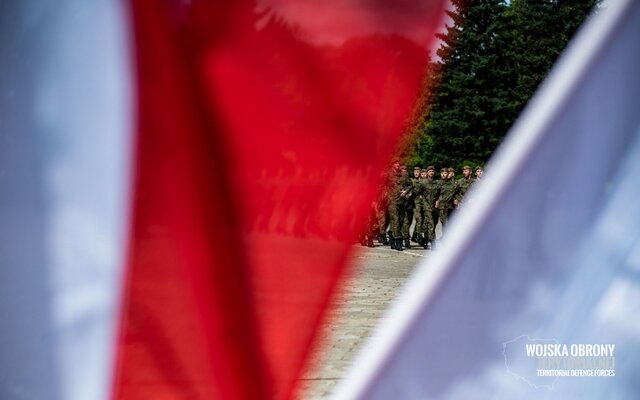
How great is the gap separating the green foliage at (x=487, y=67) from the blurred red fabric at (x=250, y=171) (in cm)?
10

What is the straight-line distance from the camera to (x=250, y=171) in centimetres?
107

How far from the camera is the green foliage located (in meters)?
1.17

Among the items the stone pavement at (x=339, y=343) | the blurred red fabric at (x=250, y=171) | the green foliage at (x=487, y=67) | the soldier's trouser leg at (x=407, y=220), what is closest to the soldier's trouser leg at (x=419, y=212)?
the soldier's trouser leg at (x=407, y=220)

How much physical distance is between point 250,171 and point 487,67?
0.59 metres

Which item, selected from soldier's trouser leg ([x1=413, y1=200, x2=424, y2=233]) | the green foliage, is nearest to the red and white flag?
the green foliage

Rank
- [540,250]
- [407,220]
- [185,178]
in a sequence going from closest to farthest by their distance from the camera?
1. [185,178]
2. [540,250]
3. [407,220]

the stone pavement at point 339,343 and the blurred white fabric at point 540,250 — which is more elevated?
the blurred white fabric at point 540,250

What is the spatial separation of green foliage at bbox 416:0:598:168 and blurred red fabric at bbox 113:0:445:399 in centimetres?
10

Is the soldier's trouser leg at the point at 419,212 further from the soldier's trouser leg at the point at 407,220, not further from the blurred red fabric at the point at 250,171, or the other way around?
the blurred red fabric at the point at 250,171

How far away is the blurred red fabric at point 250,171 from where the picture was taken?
40.8 inches

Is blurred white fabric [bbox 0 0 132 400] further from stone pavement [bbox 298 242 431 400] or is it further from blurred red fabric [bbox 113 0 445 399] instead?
stone pavement [bbox 298 242 431 400]

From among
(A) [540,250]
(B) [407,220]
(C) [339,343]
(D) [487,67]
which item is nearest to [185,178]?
(C) [339,343]

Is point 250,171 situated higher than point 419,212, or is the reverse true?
point 250,171

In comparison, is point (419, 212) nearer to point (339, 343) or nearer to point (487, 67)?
point (487, 67)
